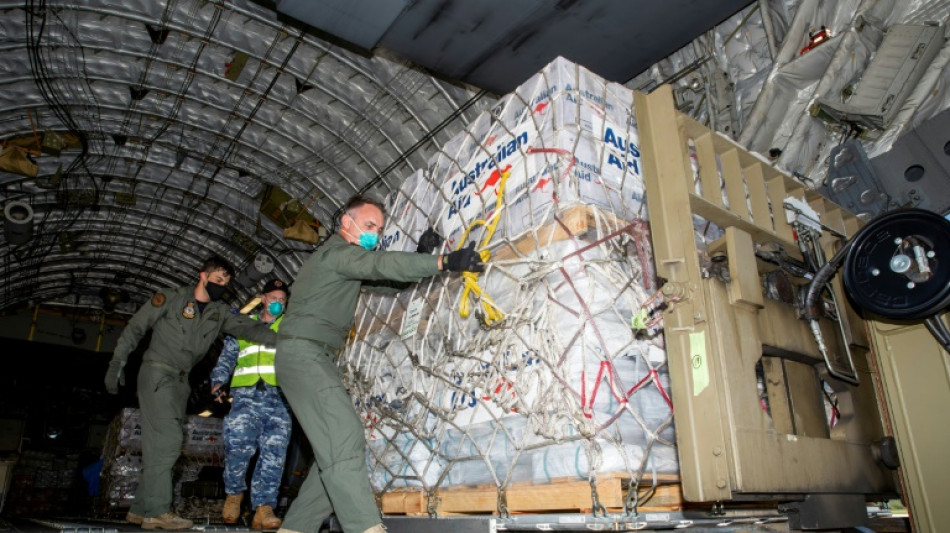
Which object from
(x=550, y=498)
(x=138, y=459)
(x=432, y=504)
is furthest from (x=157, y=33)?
(x=550, y=498)

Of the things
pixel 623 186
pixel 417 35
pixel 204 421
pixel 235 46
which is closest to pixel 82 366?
pixel 204 421

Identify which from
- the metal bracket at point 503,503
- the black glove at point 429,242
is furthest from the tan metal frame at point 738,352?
the black glove at point 429,242

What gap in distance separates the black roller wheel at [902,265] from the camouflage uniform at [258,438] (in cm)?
455

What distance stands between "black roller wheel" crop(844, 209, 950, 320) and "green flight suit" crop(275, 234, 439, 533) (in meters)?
1.95

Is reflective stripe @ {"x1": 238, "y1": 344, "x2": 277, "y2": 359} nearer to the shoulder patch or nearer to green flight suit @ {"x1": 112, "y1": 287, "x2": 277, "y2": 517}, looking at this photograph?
green flight suit @ {"x1": 112, "y1": 287, "x2": 277, "y2": 517}

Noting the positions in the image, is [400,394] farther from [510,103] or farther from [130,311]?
[130,311]

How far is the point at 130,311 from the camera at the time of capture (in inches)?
682

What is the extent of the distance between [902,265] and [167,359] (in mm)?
5174

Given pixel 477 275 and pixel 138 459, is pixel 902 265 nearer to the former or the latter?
pixel 477 275

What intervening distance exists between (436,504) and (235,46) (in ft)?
21.9

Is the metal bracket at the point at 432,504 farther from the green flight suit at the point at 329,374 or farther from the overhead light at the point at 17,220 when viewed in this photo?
the overhead light at the point at 17,220

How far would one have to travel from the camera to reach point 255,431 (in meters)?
5.50

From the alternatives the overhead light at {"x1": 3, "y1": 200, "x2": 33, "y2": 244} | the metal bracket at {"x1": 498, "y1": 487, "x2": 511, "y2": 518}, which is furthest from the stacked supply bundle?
the metal bracket at {"x1": 498, "y1": 487, "x2": 511, "y2": 518}

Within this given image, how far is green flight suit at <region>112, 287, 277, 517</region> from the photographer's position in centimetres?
488
